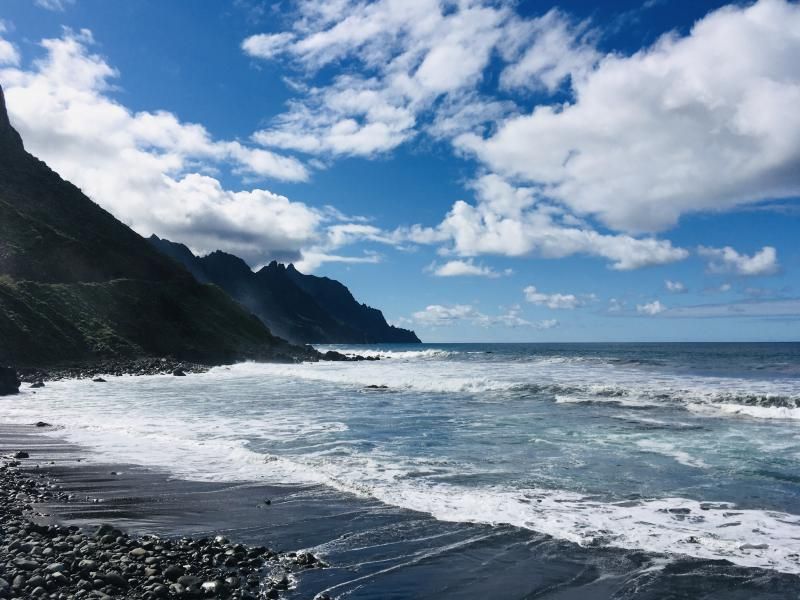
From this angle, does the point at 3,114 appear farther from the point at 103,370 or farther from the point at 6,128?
the point at 103,370

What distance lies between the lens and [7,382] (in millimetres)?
31250

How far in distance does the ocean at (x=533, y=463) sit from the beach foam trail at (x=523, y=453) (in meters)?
0.06

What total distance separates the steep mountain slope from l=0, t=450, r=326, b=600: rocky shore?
48.5 meters

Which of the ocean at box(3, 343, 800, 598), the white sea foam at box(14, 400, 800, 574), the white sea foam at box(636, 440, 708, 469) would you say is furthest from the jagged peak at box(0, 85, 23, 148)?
the white sea foam at box(636, 440, 708, 469)

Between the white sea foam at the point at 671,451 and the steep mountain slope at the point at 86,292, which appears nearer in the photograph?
the white sea foam at the point at 671,451

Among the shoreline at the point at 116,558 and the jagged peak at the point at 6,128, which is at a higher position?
the jagged peak at the point at 6,128

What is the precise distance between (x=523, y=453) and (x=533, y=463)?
1430 millimetres

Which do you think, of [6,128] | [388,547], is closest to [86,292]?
[6,128]

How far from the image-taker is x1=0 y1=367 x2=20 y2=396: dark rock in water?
30797 millimetres

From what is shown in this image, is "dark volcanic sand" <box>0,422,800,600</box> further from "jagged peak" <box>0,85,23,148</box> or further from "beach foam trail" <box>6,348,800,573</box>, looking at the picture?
"jagged peak" <box>0,85,23,148</box>

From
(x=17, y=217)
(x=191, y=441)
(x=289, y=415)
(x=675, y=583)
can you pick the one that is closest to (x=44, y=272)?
(x=17, y=217)

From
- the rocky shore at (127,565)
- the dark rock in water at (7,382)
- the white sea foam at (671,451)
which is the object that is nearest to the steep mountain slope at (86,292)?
the dark rock in water at (7,382)

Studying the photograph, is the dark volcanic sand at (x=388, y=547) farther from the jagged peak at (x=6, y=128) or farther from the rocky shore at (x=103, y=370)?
the jagged peak at (x=6, y=128)

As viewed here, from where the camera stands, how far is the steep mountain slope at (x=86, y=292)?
55812 mm
